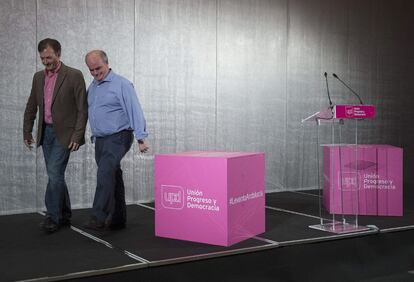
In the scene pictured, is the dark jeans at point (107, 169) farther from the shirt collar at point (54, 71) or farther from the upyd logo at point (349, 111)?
the upyd logo at point (349, 111)

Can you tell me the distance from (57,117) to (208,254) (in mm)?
1324

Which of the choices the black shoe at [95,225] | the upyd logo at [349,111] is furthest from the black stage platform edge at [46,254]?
the upyd logo at [349,111]

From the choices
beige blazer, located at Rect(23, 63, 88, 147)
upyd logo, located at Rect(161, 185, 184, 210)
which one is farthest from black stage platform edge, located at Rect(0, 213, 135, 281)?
beige blazer, located at Rect(23, 63, 88, 147)

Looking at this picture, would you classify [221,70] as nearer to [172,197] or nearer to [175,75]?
[175,75]

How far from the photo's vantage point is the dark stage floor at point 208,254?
8.00ft

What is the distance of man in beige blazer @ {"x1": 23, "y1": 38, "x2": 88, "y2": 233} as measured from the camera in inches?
125

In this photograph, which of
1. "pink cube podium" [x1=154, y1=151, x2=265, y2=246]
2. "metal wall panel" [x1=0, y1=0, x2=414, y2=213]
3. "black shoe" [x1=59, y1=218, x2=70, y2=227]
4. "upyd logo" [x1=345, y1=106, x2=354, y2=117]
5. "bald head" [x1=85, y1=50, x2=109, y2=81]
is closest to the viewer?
"pink cube podium" [x1=154, y1=151, x2=265, y2=246]

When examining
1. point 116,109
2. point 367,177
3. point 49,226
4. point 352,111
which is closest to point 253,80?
point 367,177

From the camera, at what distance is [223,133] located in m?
5.10

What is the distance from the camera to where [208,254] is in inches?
104

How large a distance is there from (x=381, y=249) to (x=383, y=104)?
3450 mm

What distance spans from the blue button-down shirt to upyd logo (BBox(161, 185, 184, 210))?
0.37 meters

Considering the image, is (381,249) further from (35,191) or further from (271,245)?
(35,191)

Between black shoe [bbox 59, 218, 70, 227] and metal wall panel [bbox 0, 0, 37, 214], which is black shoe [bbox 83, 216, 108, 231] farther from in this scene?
metal wall panel [bbox 0, 0, 37, 214]
